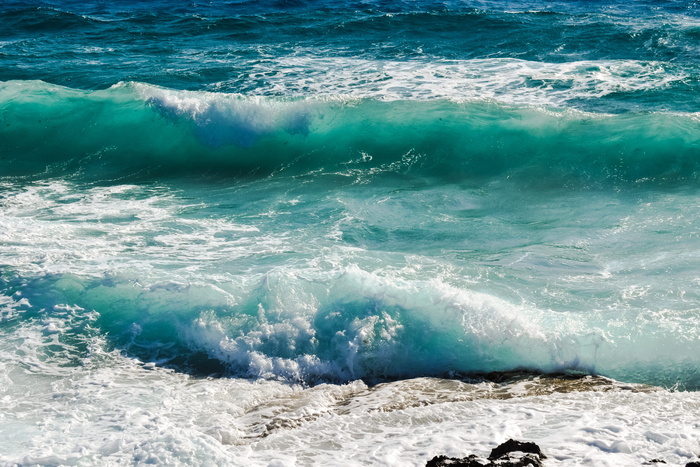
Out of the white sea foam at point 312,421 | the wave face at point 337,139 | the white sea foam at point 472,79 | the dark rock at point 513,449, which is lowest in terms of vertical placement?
the white sea foam at point 312,421

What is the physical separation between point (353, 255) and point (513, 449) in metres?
3.64

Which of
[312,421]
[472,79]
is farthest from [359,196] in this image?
[472,79]

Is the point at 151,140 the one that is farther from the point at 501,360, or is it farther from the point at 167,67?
the point at 501,360

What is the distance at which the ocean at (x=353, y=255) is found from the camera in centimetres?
511

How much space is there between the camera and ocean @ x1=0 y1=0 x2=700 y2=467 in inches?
201

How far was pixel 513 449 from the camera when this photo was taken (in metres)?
4.43

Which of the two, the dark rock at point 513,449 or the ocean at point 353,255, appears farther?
the ocean at point 353,255

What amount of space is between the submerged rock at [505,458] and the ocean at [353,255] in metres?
0.17

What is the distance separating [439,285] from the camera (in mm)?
6797

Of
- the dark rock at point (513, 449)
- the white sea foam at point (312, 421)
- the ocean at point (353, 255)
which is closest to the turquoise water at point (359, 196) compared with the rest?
the ocean at point (353, 255)

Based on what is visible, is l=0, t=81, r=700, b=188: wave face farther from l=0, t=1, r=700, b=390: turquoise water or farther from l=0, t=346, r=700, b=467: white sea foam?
l=0, t=346, r=700, b=467: white sea foam

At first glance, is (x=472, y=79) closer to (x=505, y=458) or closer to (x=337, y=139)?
(x=337, y=139)

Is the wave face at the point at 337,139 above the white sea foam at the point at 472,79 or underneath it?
underneath

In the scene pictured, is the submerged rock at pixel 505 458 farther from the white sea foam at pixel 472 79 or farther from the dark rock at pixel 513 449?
the white sea foam at pixel 472 79
